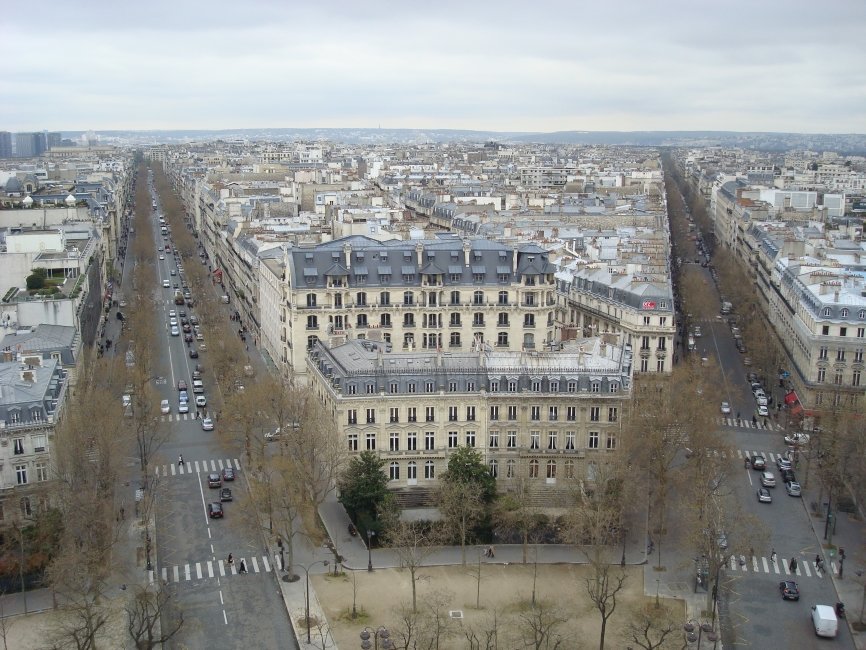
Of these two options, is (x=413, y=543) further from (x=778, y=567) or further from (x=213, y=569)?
(x=778, y=567)

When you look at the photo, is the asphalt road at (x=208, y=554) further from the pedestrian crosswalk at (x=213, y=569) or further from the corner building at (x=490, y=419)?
the corner building at (x=490, y=419)

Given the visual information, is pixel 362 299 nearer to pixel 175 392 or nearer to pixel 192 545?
pixel 175 392

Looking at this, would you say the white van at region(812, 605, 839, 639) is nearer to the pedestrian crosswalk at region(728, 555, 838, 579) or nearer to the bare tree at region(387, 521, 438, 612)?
the pedestrian crosswalk at region(728, 555, 838, 579)

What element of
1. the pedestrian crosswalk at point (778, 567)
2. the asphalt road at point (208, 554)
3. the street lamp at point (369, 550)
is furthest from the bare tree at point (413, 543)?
the pedestrian crosswalk at point (778, 567)

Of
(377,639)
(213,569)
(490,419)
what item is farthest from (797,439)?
(213,569)

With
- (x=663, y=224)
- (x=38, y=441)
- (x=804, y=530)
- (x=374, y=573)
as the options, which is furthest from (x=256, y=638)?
(x=663, y=224)
